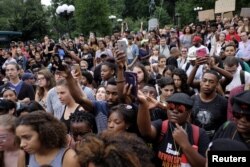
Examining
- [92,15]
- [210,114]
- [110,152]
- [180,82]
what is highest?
[110,152]

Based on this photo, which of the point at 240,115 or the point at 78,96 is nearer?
the point at 240,115

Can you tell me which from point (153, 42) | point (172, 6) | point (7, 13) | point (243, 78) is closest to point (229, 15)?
point (153, 42)

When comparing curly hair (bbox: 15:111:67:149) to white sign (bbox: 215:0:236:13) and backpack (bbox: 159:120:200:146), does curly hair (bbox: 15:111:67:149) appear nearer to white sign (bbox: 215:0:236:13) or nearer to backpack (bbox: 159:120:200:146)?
backpack (bbox: 159:120:200:146)

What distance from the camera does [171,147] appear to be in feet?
12.7

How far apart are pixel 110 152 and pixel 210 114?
104 inches

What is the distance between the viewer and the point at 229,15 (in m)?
18.6

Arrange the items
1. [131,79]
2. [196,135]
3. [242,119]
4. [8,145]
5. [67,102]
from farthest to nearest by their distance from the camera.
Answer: [67,102]
[131,79]
[8,145]
[196,135]
[242,119]

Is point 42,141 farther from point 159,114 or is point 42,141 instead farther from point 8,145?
point 159,114

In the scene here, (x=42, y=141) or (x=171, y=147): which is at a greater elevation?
(x=42, y=141)

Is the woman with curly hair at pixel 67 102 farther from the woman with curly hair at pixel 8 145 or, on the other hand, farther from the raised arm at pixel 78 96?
the woman with curly hair at pixel 8 145

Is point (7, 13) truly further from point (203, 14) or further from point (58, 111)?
point (58, 111)

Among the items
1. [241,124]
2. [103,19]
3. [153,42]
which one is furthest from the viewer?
[103,19]

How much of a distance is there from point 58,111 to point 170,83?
145 centimetres

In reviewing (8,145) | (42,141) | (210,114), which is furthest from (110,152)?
(210,114)
